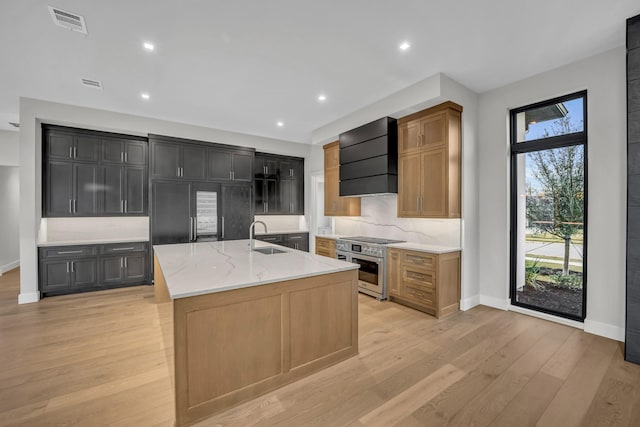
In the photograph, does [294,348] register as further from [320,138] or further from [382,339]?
[320,138]

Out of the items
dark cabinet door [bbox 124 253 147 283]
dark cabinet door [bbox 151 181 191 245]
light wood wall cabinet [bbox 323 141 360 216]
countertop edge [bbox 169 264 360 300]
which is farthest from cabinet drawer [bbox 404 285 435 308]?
dark cabinet door [bbox 124 253 147 283]

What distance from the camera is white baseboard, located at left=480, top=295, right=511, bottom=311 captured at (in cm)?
374

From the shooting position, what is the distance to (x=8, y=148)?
19.0 feet

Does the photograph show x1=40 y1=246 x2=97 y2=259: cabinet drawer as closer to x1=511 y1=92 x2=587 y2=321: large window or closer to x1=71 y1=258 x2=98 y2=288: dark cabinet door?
x1=71 y1=258 x2=98 y2=288: dark cabinet door

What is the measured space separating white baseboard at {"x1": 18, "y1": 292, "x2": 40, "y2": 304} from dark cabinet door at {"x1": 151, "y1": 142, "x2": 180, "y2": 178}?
2481 mm

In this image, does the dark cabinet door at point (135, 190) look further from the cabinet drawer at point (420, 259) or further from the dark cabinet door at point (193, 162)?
the cabinet drawer at point (420, 259)

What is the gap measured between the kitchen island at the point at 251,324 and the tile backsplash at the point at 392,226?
212 centimetres

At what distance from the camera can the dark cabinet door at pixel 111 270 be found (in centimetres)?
468

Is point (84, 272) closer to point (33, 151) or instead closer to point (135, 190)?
point (135, 190)

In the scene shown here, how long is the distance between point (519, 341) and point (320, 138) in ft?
14.7

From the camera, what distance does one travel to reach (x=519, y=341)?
2861mm

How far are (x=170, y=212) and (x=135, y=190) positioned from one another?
713 millimetres

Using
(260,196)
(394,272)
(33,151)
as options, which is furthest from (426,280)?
(33,151)

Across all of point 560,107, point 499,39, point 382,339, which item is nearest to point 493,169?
point 560,107
